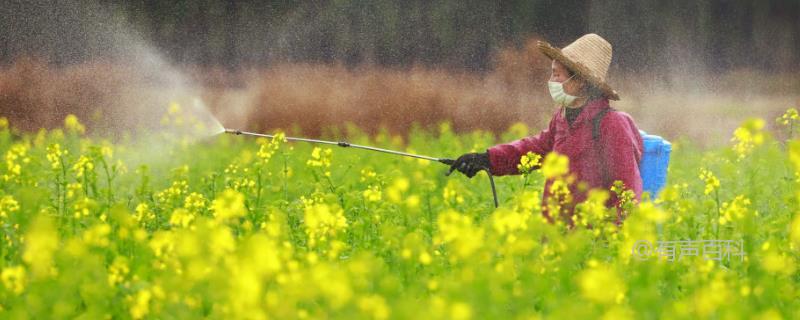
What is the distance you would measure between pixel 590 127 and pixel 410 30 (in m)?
6.49

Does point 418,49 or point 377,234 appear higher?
point 418,49

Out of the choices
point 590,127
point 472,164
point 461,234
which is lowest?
point 461,234

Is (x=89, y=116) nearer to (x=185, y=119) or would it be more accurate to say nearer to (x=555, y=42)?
(x=185, y=119)

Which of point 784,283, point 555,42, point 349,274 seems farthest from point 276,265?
point 555,42

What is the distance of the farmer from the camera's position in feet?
15.2

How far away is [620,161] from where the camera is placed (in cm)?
462

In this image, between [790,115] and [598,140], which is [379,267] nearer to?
[598,140]

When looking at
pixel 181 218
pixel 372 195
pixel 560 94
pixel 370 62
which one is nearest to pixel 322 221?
pixel 181 218

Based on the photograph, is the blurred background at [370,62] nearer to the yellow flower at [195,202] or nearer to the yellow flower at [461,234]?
the yellow flower at [195,202]

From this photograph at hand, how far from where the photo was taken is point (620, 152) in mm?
4625

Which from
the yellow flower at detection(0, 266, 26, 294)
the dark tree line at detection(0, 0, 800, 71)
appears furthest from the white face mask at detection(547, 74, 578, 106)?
the dark tree line at detection(0, 0, 800, 71)

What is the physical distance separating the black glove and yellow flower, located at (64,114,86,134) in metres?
4.75

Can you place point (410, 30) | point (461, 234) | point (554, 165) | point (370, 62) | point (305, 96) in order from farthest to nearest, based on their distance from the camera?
1. point (410, 30)
2. point (370, 62)
3. point (305, 96)
4. point (554, 165)
5. point (461, 234)

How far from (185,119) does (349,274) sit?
5747 mm
